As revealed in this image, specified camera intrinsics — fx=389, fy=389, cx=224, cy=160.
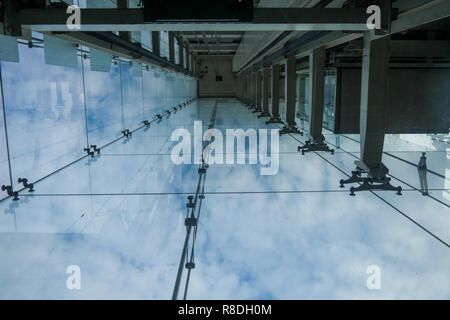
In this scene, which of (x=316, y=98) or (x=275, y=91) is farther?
(x=275, y=91)

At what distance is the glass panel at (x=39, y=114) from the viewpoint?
10.2 metres

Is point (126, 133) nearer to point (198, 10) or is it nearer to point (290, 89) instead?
point (290, 89)

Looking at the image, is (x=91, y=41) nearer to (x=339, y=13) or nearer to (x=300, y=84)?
(x=339, y=13)

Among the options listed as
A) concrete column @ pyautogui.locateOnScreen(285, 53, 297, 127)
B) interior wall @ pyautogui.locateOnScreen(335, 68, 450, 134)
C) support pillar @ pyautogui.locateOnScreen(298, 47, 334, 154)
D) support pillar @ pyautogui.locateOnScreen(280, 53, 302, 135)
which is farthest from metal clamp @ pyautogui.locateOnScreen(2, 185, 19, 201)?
interior wall @ pyautogui.locateOnScreen(335, 68, 450, 134)

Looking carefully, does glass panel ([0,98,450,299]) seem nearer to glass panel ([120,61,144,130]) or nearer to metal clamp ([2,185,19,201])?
metal clamp ([2,185,19,201])

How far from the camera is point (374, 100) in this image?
291 inches

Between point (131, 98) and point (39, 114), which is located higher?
point (131, 98)

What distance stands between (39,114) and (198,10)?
29.2ft

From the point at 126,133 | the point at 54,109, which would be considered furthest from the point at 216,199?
the point at 54,109

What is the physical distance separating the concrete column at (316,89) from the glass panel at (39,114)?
6.72 metres

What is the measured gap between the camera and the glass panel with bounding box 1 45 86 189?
1016cm

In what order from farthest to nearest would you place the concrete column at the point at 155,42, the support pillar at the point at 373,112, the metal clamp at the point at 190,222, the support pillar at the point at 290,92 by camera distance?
the concrete column at the point at 155,42
the support pillar at the point at 290,92
the support pillar at the point at 373,112
the metal clamp at the point at 190,222

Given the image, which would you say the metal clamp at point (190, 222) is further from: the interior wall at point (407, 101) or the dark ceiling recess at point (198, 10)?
the interior wall at point (407, 101)

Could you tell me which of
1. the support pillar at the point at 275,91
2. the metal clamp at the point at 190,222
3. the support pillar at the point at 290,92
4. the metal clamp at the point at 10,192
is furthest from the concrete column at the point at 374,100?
the support pillar at the point at 275,91
